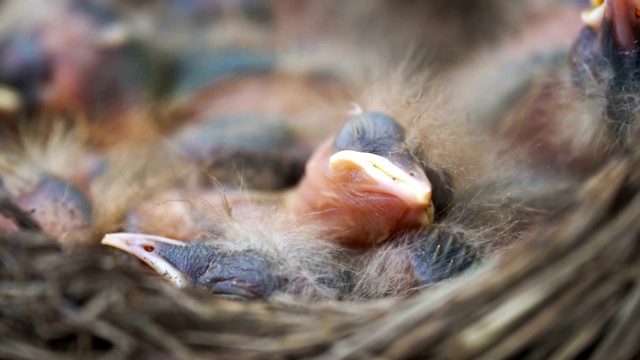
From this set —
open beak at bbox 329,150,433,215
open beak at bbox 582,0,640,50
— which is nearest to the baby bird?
open beak at bbox 582,0,640,50

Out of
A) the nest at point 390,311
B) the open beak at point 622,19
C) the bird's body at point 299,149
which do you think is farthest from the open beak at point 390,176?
the open beak at point 622,19

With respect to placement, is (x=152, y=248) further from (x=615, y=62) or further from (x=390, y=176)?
(x=615, y=62)

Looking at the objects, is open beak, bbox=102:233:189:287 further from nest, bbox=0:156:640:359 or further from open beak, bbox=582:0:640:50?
open beak, bbox=582:0:640:50

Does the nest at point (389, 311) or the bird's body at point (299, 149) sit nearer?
the nest at point (389, 311)

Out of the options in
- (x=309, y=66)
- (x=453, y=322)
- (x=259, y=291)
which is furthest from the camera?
(x=309, y=66)

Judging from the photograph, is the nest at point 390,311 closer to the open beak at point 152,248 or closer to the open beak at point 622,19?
the open beak at point 152,248

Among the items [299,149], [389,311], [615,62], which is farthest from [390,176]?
[299,149]

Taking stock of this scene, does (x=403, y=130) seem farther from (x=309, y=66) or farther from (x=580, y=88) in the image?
(x=309, y=66)

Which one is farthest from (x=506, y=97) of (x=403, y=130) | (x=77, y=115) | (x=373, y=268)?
(x=77, y=115)
